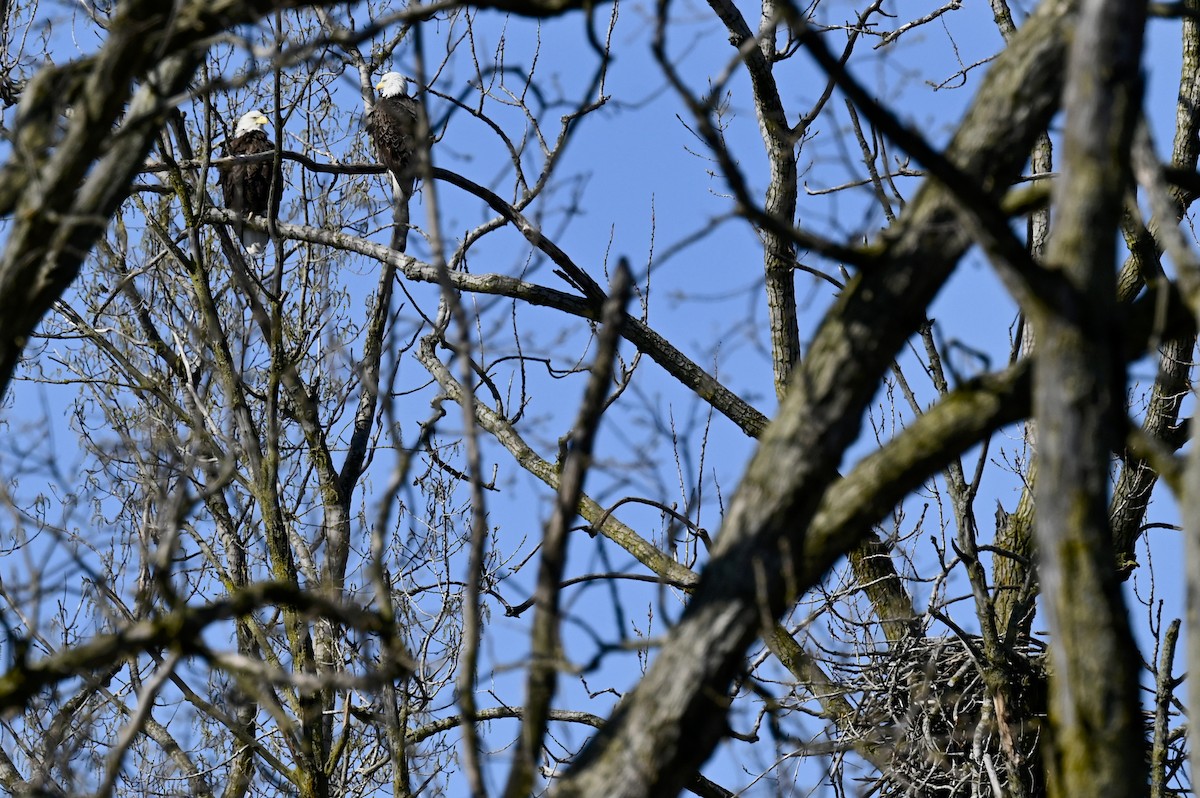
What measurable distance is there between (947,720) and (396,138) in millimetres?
6434

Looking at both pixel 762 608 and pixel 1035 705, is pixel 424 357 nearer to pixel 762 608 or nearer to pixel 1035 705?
pixel 1035 705

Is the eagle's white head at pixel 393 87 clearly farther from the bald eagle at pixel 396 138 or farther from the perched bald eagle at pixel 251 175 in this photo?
the perched bald eagle at pixel 251 175

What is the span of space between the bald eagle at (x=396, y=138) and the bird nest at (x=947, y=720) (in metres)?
3.62

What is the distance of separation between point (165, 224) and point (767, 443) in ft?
19.8

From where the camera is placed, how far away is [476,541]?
2332mm

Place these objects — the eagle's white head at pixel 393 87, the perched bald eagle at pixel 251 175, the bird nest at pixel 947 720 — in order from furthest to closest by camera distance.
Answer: the eagle's white head at pixel 393 87 → the perched bald eagle at pixel 251 175 → the bird nest at pixel 947 720

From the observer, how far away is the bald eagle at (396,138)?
7.56 meters

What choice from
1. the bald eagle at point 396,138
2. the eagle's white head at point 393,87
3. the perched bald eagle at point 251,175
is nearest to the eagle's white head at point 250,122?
the perched bald eagle at point 251,175

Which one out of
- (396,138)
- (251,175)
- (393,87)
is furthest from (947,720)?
(393,87)

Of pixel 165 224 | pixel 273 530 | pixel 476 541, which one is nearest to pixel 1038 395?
pixel 476 541

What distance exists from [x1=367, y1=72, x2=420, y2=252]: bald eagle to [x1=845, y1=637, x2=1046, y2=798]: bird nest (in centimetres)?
362

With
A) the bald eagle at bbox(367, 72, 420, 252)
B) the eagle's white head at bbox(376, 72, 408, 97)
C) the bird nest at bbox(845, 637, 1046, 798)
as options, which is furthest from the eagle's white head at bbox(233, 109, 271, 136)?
→ the bird nest at bbox(845, 637, 1046, 798)

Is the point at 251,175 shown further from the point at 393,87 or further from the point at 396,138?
the point at 393,87

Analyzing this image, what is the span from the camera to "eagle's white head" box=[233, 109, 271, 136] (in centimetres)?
963
